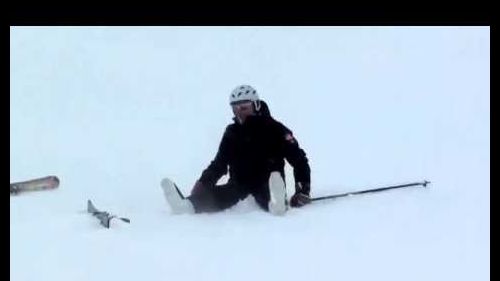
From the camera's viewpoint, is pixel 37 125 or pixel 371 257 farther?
pixel 37 125

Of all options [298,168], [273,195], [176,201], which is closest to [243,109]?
[298,168]

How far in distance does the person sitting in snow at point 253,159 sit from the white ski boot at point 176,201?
0.02m

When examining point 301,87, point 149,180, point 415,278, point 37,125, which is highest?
point 301,87

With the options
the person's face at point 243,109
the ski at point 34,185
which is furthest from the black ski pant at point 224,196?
the ski at point 34,185

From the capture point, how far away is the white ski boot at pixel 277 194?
584cm

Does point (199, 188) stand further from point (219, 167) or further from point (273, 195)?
point (273, 195)

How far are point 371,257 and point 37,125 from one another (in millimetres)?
7974

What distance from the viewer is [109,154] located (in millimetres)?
9656

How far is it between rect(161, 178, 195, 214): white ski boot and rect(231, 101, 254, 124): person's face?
2.44 ft

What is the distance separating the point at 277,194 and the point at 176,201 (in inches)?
30.9

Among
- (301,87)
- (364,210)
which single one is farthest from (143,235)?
(301,87)

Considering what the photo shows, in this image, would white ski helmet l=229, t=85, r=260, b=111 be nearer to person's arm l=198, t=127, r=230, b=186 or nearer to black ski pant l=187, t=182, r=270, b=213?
person's arm l=198, t=127, r=230, b=186

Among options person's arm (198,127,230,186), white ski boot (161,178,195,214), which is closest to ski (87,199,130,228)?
white ski boot (161,178,195,214)

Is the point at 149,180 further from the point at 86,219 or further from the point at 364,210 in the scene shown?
the point at 364,210
